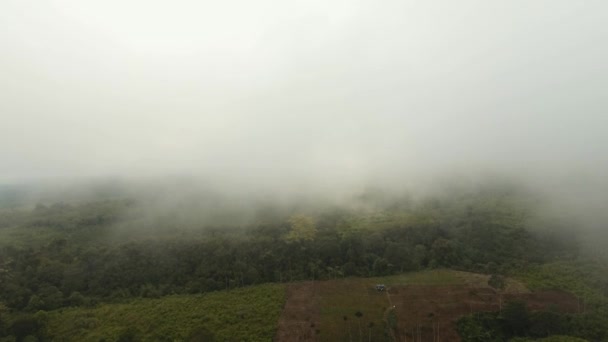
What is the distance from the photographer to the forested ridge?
3142 inches

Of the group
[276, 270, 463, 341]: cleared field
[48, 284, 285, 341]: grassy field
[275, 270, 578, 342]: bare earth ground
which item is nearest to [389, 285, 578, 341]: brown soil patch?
[275, 270, 578, 342]: bare earth ground

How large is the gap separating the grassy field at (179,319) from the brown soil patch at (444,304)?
2410 centimetres

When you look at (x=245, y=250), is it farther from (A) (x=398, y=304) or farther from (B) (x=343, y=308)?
(A) (x=398, y=304)

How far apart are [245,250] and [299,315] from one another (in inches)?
1048

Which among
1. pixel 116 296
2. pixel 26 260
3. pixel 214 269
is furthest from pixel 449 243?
pixel 26 260

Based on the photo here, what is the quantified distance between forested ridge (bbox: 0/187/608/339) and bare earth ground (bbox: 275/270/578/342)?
627 cm

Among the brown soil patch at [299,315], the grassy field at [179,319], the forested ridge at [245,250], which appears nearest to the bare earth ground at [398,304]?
the brown soil patch at [299,315]

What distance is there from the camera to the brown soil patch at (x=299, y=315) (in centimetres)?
6369

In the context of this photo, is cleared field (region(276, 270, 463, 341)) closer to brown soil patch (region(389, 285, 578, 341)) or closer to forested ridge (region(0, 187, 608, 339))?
brown soil patch (region(389, 285, 578, 341))

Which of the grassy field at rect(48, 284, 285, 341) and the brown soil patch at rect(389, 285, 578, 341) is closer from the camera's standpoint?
the grassy field at rect(48, 284, 285, 341)

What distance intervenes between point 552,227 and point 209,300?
91088 millimetres

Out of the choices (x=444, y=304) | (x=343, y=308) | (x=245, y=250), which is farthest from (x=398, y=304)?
(x=245, y=250)

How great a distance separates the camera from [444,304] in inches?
2795

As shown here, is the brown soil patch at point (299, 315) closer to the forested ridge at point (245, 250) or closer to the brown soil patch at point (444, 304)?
the forested ridge at point (245, 250)
